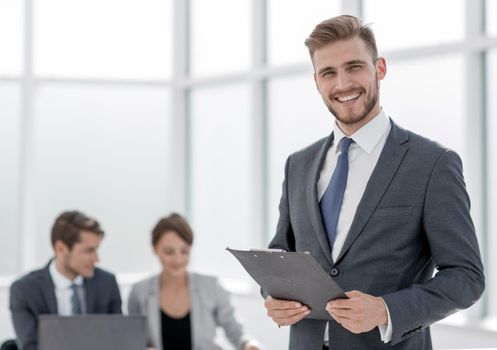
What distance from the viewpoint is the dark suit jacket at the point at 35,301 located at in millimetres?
3760

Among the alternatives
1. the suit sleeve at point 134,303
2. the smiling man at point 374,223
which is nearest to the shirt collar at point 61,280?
the suit sleeve at point 134,303

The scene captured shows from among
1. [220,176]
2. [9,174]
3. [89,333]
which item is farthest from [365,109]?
[9,174]

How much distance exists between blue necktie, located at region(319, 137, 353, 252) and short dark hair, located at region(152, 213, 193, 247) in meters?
2.27

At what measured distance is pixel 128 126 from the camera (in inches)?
258

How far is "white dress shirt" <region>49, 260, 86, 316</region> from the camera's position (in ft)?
12.8

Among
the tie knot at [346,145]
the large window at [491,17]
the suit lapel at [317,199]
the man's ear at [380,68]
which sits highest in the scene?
the large window at [491,17]

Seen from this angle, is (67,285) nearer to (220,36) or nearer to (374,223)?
(374,223)

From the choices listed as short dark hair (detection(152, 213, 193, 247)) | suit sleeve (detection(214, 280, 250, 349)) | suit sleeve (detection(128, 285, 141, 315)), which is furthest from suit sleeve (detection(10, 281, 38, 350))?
suit sleeve (detection(214, 280, 250, 349))

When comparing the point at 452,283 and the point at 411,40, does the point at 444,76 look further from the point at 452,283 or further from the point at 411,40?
the point at 452,283

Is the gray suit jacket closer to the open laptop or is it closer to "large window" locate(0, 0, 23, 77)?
the open laptop

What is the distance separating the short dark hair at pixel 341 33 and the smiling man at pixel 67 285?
7.44 ft

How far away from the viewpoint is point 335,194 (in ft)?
6.55

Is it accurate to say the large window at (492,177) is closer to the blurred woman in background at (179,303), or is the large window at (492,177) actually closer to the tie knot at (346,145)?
the blurred woman in background at (179,303)

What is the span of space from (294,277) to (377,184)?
286 mm
